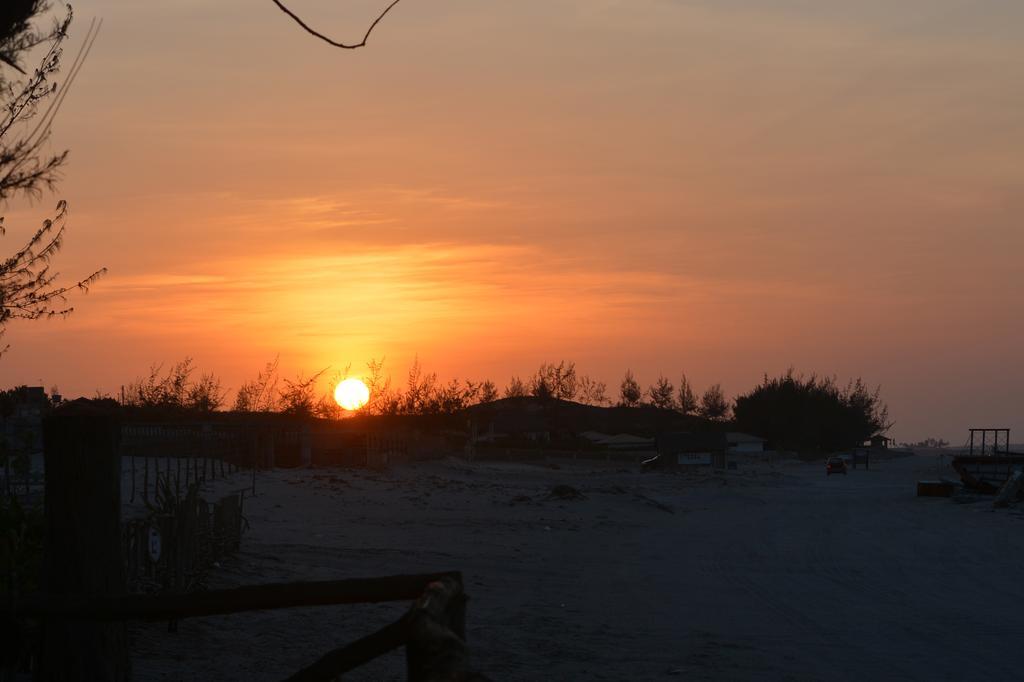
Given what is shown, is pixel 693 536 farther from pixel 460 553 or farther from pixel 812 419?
pixel 812 419

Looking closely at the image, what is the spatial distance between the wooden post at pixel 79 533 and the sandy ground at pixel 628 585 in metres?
4.33

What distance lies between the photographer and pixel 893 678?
11.4 metres

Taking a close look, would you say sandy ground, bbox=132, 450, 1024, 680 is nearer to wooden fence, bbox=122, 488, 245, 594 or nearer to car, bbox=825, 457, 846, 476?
wooden fence, bbox=122, 488, 245, 594

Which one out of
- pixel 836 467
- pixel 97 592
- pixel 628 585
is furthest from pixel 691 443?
pixel 97 592

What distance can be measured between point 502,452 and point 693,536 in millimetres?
46637

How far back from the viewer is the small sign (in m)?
10.2

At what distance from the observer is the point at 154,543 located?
33.7ft

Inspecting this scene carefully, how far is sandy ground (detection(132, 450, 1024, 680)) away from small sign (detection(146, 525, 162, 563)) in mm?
649

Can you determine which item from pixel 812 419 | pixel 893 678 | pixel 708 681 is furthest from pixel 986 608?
pixel 812 419

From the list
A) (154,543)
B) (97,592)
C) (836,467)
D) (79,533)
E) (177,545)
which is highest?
(79,533)

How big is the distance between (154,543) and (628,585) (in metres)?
9.21

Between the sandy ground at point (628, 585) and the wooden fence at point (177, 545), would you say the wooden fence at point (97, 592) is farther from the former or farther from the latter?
the sandy ground at point (628, 585)

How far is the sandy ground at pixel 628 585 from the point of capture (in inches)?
447

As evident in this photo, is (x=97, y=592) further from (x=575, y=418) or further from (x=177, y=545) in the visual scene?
(x=575, y=418)
